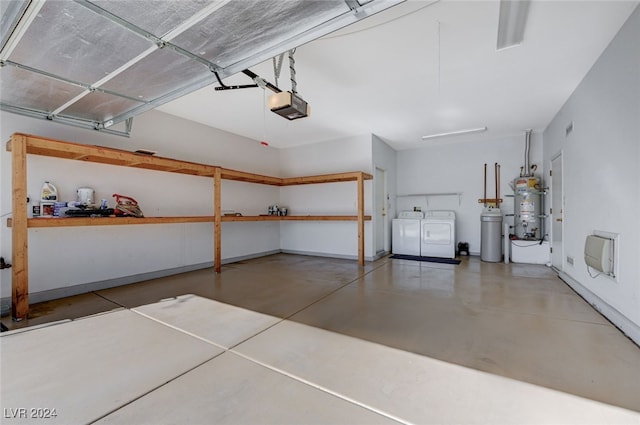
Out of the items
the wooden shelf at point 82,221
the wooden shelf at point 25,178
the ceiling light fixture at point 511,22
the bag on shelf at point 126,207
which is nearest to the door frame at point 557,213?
the ceiling light fixture at point 511,22

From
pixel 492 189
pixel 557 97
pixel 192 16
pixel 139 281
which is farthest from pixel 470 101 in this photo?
pixel 139 281

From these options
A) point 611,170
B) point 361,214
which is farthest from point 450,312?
point 361,214

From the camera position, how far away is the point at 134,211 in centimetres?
381

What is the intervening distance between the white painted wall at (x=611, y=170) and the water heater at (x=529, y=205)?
1725 millimetres

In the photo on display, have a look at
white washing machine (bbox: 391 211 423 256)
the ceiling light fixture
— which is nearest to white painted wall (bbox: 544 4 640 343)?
the ceiling light fixture

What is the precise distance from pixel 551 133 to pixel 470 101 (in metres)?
2.22

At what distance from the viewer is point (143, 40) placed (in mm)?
2088

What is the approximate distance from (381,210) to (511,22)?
4570 mm

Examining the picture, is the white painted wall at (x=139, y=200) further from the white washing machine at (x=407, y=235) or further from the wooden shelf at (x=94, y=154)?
the white washing machine at (x=407, y=235)

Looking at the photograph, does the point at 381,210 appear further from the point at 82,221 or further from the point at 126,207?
the point at 82,221

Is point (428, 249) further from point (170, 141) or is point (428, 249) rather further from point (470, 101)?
point (170, 141)

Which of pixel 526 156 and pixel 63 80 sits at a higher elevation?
pixel 63 80

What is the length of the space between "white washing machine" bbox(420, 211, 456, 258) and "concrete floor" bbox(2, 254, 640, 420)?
1.02 metres

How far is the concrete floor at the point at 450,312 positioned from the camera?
5.98ft
